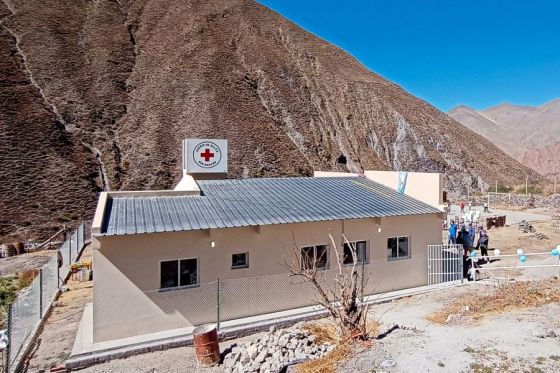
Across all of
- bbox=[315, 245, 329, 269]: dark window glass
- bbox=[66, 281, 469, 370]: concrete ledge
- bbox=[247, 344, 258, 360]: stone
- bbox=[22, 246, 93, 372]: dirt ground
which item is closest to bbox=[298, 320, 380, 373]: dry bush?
bbox=[247, 344, 258, 360]: stone

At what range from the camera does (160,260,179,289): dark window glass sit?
1102 cm

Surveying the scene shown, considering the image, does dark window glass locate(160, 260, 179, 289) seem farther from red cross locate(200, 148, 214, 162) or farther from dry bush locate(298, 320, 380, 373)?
red cross locate(200, 148, 214, 162)

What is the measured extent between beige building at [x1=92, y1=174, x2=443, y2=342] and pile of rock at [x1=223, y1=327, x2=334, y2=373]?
2.40m

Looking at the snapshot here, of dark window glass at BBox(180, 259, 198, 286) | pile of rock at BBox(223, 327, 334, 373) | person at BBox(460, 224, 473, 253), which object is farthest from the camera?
person at BBox(460, 224, 473, 253)

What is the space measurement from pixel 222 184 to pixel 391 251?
6604 mm

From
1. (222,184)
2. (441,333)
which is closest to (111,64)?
(222,184)

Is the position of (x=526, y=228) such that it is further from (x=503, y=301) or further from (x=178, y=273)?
(x=178, y=273)

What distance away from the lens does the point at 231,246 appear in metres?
11.8

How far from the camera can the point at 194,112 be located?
5278 centimetres

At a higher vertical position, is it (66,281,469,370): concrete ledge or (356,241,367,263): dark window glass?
(356,241,367,263): dark window glass

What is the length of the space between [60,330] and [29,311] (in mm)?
977

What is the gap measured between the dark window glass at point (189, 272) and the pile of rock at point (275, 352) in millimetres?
2535

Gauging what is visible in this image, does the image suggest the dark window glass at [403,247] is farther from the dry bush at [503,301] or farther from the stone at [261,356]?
the stone at [261,356]

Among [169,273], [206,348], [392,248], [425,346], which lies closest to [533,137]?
[392,248]
